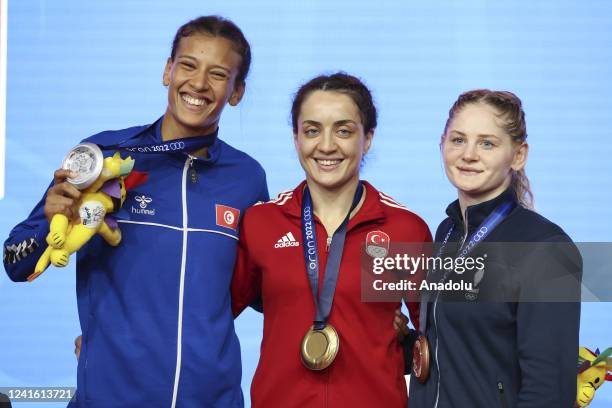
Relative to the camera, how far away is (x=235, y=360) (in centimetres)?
230

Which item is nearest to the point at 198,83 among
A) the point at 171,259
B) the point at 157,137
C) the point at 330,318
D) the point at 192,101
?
the point at 192,101

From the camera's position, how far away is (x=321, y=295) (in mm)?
2188

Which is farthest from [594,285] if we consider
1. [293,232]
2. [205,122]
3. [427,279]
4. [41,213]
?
[41,213]

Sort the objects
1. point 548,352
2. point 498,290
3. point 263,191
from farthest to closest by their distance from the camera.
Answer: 1. point 263,191
2. point 498,290
3. point 548,352

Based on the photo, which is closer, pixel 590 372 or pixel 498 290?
pixel 498 290

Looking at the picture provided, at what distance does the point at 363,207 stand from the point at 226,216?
39 cm

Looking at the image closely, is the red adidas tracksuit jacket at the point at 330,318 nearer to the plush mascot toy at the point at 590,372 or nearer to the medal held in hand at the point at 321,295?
the medal held in hand at the point at 321,295

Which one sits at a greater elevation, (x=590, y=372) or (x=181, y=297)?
(x=181, y=297)

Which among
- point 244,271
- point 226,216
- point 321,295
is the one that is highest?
point 226,216

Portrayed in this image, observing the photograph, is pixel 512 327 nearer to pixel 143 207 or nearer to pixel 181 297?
pixel 181 297

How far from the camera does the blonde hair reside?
2141 mm

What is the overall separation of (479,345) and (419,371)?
0.64ft

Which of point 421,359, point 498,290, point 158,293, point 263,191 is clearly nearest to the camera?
point 498,290

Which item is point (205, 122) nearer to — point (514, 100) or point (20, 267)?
point (20, 267)
